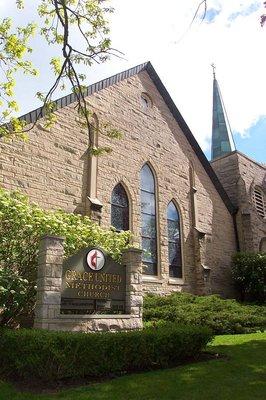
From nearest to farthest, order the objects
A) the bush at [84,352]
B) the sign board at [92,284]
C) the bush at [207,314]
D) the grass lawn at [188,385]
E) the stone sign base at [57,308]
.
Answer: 1. the grass lawn at [188,385]
2. the bush at [84,352]
3. the stone sign base at [57,308]
4. the sign board at [92,284]
5. the bush at [207,314]

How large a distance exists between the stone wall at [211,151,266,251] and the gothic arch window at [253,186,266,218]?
0.32m

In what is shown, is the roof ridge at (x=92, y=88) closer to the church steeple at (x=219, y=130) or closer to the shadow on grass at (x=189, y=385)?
the shadow on grass at (x=189, y=385)

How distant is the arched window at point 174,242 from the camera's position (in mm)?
16312

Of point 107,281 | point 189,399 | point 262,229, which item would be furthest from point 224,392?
point 262,229

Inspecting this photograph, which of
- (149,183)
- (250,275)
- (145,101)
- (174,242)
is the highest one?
(145,101)

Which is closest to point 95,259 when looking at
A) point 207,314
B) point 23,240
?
point 23,240

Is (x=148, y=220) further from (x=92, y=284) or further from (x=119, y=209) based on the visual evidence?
(x=92, y=284)

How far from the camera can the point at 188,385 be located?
6.21m

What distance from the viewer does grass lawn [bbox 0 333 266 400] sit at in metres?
5.69

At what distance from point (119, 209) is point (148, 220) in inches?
64.6

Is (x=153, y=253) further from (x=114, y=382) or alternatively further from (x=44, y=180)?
(x=114, y=382)

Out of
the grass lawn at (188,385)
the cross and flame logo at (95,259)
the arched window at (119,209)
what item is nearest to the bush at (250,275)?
the arched window at (119,209)

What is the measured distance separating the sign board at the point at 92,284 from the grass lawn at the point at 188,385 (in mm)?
1914

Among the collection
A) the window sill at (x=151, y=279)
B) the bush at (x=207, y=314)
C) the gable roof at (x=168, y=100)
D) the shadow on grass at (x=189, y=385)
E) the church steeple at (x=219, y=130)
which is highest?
the church steeple at (x=219, y=130)
